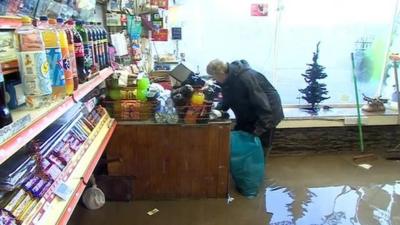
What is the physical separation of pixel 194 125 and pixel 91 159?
1.17 meters

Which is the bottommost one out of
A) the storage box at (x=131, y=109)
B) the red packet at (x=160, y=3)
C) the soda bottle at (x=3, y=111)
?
the storage box at (x=131, y=109)

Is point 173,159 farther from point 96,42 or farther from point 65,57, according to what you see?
point 65,57

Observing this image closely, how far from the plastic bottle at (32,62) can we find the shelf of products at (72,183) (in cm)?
44

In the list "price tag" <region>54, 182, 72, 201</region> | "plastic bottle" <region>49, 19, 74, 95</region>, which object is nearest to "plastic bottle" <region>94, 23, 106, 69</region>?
"plastic bottle" <region>49, 19, 74, 95</region>

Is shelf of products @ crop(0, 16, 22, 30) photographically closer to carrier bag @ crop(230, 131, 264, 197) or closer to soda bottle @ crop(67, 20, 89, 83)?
soda bottle @ crop(67, 20, 89, 83)

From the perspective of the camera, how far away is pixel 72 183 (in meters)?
1.58

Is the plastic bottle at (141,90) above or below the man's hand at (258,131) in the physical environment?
above

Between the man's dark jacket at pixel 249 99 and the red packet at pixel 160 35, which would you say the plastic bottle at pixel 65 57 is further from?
the red packet at pixel 160 35

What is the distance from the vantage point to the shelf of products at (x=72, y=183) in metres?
1.28

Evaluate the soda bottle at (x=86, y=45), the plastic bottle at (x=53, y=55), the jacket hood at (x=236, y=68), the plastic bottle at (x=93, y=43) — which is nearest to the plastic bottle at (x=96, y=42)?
the plastic bottle at (x=93, y=43)

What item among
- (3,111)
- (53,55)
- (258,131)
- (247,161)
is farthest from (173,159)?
(3,111)

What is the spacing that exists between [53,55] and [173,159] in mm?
1840

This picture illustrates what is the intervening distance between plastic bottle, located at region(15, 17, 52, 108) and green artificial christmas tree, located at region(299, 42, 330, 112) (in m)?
3.53

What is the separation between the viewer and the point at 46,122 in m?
1.14
